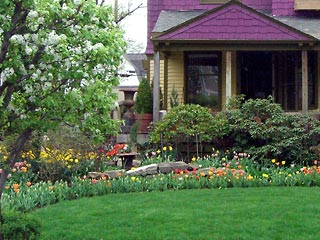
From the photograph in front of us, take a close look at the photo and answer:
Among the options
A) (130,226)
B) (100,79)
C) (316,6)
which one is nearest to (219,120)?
(316,6)

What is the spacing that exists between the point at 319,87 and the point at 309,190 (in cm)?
837

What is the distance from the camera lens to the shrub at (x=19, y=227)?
21.0 ft

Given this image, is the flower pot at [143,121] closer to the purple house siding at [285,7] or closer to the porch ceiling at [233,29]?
the porch ceiling at [233,29]

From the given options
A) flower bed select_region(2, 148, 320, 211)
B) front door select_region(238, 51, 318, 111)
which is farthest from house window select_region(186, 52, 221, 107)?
flower bed select_region(2, 148, 320, 211)

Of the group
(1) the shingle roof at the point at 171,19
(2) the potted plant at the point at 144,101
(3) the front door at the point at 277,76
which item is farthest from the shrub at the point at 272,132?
(3) the front door at the point at 277,76

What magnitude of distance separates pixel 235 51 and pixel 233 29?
1.42 metres

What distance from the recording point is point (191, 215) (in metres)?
8.45

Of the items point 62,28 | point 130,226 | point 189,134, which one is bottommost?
point 130,226

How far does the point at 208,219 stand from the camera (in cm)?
817

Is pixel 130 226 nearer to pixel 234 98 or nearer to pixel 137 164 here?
pixel 137 164

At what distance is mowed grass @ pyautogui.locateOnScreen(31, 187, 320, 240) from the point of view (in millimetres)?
7446

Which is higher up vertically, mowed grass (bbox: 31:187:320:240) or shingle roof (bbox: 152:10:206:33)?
shingle roof (bbox: 152:10:206:33)

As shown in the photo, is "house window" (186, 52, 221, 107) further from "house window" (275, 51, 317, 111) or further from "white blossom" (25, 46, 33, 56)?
"white blossom" (25, 46, 33, 56)

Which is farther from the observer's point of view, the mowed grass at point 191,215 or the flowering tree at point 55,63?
the mowed grass at point 191,215
